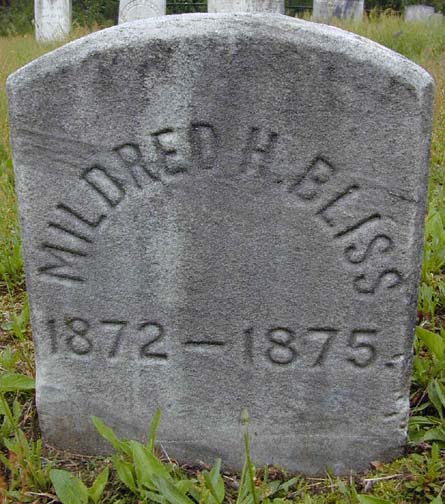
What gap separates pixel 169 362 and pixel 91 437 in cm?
34

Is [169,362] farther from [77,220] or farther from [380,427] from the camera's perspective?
[380,427]

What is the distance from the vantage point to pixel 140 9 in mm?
6555

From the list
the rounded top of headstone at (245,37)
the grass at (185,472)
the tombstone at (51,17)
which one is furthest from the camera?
the tombstone at (51,17)

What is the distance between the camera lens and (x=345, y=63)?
61.9 inches

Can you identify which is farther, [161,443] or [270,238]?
[161,443]

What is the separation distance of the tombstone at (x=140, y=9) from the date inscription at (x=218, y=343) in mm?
5162

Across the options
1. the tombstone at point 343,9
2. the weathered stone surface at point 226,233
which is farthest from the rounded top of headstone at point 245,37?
the tombstone at point 343,9

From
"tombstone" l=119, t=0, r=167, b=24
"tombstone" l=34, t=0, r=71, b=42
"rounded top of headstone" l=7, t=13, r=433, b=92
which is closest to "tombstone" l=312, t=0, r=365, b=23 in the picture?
"tombstone" l=119, t=0, r=167, b=24

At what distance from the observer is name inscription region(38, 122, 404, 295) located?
1.68 m

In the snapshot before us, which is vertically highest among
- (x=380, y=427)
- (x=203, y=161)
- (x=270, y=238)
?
(x=203, y=161)

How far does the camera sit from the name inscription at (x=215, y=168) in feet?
5.52

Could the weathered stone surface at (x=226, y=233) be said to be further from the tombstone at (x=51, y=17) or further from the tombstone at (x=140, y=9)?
the tombstone at (x=51, y=17)

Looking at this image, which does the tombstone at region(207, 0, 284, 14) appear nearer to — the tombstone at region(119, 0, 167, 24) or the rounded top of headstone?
the tombstone at region(119, 0, 167, 24)

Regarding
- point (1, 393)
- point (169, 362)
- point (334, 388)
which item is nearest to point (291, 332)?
point (334, 388)
